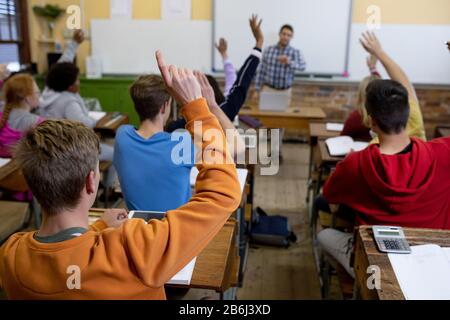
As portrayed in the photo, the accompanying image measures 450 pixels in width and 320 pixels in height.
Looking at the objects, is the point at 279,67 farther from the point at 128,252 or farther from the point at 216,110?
the point at 128,252

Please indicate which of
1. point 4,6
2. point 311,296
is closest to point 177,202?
point 311,296

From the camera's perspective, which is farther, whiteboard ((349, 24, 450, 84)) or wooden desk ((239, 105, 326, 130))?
whiteboard ((349, 24, 450, 84))

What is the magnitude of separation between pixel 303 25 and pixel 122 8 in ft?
7.78

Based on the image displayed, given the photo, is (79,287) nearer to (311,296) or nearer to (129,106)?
(311,296)

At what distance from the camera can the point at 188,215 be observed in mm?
1002

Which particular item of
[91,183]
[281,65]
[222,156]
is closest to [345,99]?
[281,65]

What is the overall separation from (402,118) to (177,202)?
1.03 meters

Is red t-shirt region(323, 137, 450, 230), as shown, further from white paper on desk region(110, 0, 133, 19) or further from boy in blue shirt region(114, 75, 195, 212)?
white paper on desk region(110, 0, 133, 19)

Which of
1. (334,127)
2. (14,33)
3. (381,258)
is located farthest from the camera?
(14,33)

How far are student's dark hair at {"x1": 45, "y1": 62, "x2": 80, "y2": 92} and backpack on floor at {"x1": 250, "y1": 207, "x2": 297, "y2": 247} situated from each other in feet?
5.85

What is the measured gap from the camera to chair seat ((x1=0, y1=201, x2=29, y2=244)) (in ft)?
7.90

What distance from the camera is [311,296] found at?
2.79m

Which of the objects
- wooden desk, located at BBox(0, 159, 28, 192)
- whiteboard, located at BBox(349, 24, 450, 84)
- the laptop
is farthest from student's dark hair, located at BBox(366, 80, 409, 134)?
whiteboard, located at BBox(349, 24, 450, 84)

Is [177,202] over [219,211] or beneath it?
beneath
